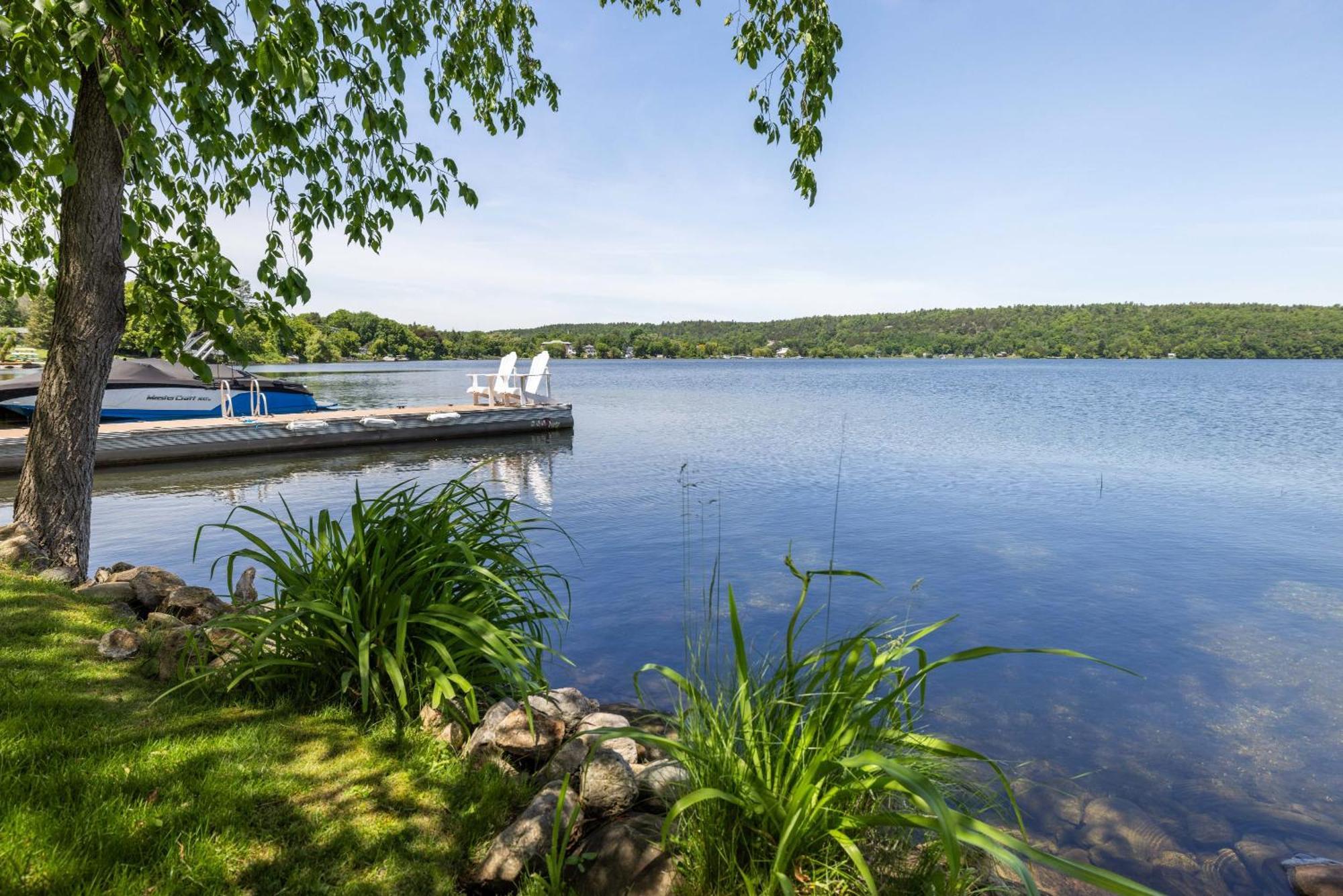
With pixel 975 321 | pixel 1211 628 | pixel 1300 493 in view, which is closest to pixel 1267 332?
pixel 975 321

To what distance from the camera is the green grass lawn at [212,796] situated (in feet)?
6.93

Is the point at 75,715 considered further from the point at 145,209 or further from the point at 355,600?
the point at 145,209

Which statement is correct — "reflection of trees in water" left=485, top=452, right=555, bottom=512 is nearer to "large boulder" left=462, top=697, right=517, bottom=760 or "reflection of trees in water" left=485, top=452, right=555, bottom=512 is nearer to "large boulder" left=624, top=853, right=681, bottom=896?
"large boulder" left=462, top=697, right=517, bottom=760

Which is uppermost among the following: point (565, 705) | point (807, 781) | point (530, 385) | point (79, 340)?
point (79, 340)

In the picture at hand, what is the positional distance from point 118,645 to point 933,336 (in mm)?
133143

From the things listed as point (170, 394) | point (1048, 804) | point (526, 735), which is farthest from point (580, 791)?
point (170, 394)

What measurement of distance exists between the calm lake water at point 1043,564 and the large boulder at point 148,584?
2793 millimetres

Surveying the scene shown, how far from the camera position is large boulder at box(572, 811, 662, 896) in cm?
230

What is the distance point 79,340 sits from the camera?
480cm

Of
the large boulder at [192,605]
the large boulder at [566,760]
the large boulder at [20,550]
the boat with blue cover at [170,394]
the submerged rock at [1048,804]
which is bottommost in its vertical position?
the submerged rock at [1048,804]

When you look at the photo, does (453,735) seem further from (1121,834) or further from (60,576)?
(60,576)

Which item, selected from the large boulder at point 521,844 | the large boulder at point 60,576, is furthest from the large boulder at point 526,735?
the large boulder at point 60,576

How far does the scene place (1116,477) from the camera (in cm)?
1466

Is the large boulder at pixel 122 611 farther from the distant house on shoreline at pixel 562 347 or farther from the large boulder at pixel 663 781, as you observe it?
the distant house on shoreline at pixel 562 347
